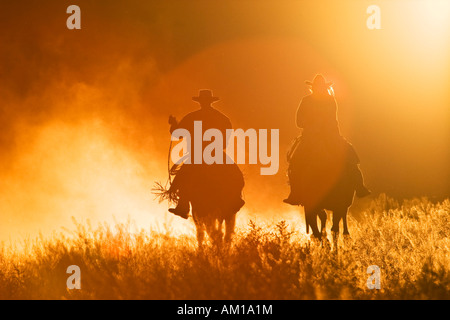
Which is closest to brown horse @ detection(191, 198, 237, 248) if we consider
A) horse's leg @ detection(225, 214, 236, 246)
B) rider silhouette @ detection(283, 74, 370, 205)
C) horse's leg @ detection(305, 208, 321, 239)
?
horse's leg @ detection(225, 214, 236, 246)

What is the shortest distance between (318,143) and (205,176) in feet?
5.94

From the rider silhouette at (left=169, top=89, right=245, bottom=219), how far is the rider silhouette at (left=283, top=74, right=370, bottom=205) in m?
0.84

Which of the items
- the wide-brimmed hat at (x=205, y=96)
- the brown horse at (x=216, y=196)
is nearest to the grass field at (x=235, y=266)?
the brown horse at (x=216, y=196)

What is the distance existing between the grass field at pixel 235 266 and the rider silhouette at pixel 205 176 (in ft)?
3.27

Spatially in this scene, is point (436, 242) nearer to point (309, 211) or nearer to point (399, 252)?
point (399, 252)

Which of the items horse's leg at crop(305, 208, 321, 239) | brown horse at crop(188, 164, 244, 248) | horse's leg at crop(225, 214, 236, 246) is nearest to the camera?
horse's leg at crop(305, 208, 321, 239)

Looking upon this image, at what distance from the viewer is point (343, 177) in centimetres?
1091

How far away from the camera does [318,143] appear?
10820 millimetres

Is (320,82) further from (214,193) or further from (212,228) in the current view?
(212,228)

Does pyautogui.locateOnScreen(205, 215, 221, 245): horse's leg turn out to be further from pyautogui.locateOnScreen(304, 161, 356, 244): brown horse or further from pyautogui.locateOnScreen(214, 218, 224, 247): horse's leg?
pyautogui.locateOnScreen(304, 161, 356, 244): brown horse

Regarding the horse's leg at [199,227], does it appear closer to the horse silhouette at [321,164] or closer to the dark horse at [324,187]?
the horse silhouette at [321,164]

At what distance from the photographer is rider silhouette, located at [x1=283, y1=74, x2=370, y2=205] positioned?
1082 cm
